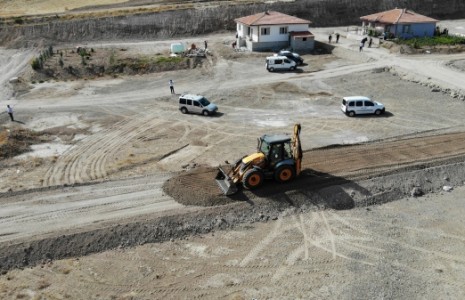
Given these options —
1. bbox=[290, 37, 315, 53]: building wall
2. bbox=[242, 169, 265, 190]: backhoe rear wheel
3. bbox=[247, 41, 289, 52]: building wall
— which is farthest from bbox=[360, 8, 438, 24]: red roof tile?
bbox=[242, 169, 265, 190]: backhoe rear wheel

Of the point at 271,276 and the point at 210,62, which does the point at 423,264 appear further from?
the point at 210,62

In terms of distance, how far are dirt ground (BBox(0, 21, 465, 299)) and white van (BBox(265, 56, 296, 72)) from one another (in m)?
8.43

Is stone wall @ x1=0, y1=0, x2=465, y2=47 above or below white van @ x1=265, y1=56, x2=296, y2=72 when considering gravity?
above

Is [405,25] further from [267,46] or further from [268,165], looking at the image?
[268,165]

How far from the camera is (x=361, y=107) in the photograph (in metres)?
31.5

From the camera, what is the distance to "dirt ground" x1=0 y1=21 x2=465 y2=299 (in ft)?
51.8

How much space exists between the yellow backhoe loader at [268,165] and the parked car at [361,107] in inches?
487

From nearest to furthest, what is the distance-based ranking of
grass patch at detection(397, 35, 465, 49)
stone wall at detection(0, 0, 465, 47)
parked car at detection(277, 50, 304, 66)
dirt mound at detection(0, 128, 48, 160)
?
dirt mound at detection(0, 128, 48, 160), parked car at detection(277, 50, 304, 66), grass patch at detection(397, 35, 465, 49), stone wall at detection(0, 0, 465, 47)

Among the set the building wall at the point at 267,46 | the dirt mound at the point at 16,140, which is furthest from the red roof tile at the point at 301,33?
the dirt mound at the point at 16,140

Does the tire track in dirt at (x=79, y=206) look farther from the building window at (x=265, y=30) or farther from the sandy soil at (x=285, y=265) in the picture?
the building window at (x=265, y=30)

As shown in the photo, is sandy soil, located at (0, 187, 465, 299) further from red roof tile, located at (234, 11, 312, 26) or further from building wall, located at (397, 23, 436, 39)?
building wall, located at (397, 23, 436, 39)

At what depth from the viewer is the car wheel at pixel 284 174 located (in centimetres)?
2039

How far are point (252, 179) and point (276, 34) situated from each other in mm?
33955

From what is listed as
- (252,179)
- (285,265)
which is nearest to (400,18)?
(252,179)
